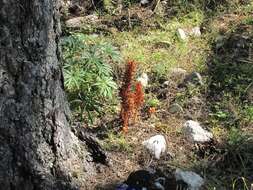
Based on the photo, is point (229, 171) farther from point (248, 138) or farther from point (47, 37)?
point (47, 37)

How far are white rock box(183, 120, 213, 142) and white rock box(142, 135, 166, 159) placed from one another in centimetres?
21

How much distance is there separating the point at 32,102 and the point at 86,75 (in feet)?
3.61

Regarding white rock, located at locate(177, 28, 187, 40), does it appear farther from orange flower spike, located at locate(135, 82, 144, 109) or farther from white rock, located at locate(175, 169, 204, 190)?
white rock, located at locate(175, 169, 204, 190)

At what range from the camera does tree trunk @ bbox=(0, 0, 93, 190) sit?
2947 millimetres

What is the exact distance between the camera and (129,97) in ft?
13.2

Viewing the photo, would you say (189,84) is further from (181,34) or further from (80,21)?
(80,21)

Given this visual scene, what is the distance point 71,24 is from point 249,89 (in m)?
2.08

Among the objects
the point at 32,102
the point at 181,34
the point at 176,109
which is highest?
the point at 32,102

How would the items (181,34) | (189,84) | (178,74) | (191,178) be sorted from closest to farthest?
(191,178)
(189,84)
(178,74)
(181,34)

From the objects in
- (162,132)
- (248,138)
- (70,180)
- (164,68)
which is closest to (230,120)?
(248,138)

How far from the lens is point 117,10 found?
5945 millimetres

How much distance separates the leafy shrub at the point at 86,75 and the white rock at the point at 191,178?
0.86m

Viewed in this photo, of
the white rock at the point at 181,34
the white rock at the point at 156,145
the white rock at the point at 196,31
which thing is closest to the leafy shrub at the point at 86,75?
the white rock at the point at 156,145

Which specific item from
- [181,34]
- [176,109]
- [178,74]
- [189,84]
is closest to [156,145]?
[176,109]
